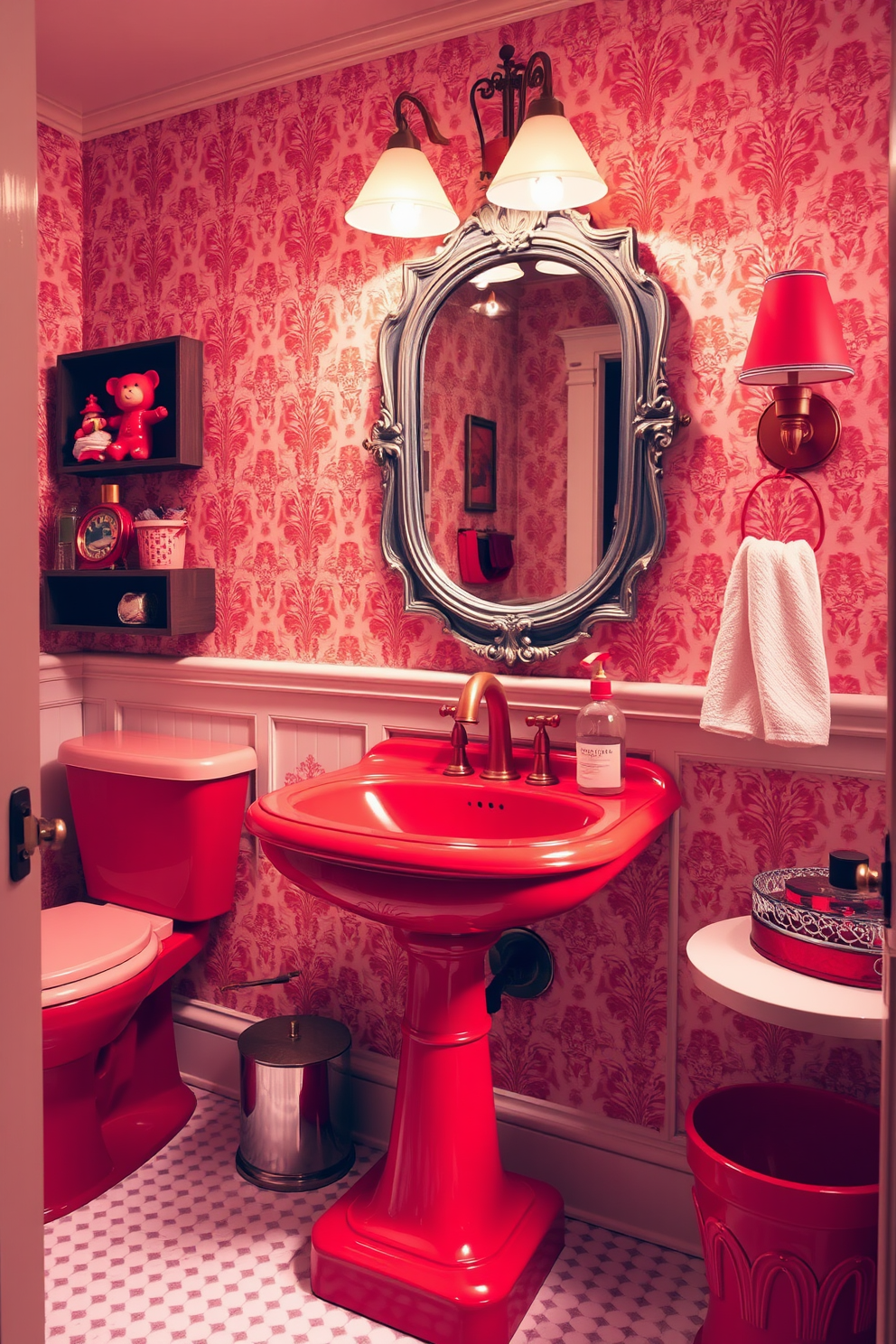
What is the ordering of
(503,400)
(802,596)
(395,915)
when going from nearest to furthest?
1. (395,915)
2. (802,596)
3. (503,400)

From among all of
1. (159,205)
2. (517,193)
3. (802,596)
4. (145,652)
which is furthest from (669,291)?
(145,652)

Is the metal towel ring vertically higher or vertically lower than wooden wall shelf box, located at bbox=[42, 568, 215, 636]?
higher

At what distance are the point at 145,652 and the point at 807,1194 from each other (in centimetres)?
188

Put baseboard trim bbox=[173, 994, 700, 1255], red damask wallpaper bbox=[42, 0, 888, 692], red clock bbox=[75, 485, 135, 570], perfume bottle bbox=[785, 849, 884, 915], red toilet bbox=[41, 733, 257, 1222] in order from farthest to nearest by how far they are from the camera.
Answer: red clock bbox=[75, 485, 135, 570] → red toilet bbox=[41, 733, 257, 1222] → baseboard trim bbox=[173, 994, 700, 1255] → red damask wallpaper bbox=[42, 0, 888, 692] → perfume bottle bbox=[785, 849, 884, 915]

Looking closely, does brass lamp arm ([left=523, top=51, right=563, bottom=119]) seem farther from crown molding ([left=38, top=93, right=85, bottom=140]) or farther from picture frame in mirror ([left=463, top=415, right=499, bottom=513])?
crown molding ([left=38, top=93, right=85, bottom=140])

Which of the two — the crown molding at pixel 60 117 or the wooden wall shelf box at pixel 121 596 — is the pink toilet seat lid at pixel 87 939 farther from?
the crown molding at pixel 60 117

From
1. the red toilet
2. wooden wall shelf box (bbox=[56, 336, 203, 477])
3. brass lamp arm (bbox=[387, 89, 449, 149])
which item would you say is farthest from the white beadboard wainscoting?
brass lamp arm (bbox=[387, 89, 449, 149])

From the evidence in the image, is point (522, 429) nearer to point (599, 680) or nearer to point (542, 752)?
point (599, 680)

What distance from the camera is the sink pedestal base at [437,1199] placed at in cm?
163

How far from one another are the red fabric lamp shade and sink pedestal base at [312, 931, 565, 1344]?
103 centimetres

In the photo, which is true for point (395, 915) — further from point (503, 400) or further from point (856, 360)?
point (856, 360)

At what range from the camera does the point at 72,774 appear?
2359 mm

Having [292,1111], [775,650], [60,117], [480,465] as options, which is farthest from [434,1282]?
[60,117]

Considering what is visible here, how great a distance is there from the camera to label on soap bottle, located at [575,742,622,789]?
1.74 meters
